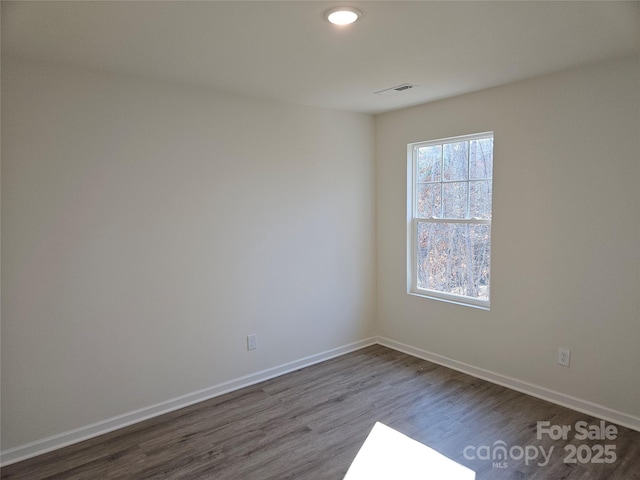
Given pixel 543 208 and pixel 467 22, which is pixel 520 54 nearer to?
pixel 467 22

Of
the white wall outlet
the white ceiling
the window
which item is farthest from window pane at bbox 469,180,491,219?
the white wall outlet

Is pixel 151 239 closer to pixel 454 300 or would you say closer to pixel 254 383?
pixel 254 383

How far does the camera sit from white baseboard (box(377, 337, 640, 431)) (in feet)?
9.01

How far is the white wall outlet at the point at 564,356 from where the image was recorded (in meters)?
2.97

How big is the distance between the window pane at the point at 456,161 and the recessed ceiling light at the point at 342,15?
1.99 meters

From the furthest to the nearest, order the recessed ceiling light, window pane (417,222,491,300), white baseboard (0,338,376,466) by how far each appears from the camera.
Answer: window pane (417,222,491,300), white baseboard (0,338,376,466), the recessed ceiling light

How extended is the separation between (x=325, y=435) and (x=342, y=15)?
95.4 inches

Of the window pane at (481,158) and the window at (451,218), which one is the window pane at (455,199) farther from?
the window pane at (481,158)

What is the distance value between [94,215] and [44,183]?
12.8 inches

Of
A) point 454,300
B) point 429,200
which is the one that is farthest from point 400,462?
point 429,200

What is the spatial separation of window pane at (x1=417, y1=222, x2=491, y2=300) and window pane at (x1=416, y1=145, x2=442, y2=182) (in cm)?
43

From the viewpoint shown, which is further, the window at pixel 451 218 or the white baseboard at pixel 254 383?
the window at pixel 451 218

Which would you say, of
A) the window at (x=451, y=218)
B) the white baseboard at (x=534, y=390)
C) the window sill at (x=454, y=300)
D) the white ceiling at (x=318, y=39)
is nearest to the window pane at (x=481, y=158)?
the window at (x=451, y=218)

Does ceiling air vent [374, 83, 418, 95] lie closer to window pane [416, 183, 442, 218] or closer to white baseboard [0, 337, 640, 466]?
window pane [416, 183, 442, 218]
